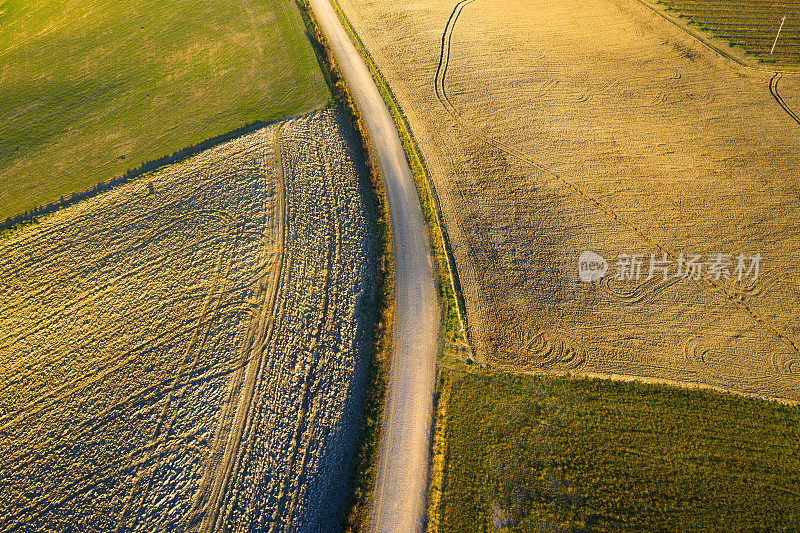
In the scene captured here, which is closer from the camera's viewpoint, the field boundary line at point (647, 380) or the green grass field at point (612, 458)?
the green grass field at point (612, 458)

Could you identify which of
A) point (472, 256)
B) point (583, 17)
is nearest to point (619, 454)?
point (472, 256)

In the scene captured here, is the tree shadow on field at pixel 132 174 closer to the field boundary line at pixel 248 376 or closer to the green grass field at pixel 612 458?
the field boundary line at pixel 248 376

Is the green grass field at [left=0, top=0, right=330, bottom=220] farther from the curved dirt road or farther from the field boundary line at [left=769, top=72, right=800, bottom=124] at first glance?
the field boundary line at [left=769, top=72, right=800, bottom=124]

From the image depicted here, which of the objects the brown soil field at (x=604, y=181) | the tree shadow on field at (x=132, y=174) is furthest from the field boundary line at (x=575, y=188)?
the tree shadow on field at (x=132, y=174)

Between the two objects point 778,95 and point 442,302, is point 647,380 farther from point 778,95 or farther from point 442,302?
point 778,95

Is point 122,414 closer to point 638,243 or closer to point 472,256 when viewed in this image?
point 472,256

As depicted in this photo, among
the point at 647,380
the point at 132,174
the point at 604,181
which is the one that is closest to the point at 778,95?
the point at 604,181
